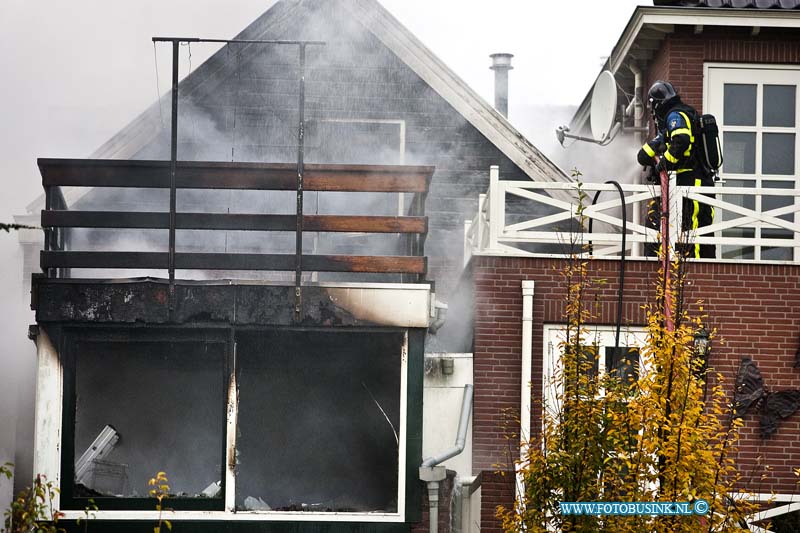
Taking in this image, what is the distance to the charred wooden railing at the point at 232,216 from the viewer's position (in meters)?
11.5

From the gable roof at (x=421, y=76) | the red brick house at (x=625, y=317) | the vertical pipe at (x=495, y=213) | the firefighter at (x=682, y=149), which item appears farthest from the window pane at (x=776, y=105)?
the vertical pipe at (x=495, y=213)

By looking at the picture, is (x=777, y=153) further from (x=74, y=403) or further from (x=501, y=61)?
(x=501, y=61)

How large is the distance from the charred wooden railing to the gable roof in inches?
146

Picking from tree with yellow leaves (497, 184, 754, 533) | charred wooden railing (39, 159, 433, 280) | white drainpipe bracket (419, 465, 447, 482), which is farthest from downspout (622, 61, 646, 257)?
tree with yellow leaves (497, 184, 754, 533)

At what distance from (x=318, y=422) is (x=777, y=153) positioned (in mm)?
5709

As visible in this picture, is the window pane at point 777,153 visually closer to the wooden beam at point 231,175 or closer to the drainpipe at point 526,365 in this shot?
the drainpipe at point 526,365

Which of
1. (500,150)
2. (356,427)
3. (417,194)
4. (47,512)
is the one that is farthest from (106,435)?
(500,150)

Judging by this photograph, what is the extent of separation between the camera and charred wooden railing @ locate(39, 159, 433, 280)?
1149 cm

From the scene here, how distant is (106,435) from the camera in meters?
12.5

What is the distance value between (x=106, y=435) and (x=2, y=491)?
1.75 m

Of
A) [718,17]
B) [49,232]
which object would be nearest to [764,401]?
[718,17]

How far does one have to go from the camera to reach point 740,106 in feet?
46.4

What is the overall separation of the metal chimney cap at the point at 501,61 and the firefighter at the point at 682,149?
1214 centimetres

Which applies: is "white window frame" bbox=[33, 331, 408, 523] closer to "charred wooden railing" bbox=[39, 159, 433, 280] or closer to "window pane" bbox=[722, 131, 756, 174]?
"charred wooden railing" bbox=[39, 159, 433, 280]
